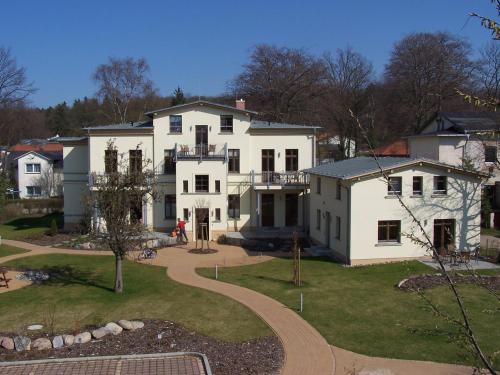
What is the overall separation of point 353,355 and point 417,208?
13.2 m

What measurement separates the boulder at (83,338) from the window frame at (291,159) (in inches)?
877

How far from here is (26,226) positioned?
4072 centimetres

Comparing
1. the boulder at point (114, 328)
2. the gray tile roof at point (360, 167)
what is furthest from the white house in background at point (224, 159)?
the boulder at point (114, 328)

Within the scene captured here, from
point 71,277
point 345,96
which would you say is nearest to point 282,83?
point 345,96

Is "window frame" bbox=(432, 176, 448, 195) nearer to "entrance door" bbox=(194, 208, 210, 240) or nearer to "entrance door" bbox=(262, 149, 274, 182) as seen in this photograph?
"entrance door" bbox=(262, 149, 274, 182)

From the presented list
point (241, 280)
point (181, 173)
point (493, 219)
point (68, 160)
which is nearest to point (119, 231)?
point (241, 280)

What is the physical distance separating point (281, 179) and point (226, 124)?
5.38m

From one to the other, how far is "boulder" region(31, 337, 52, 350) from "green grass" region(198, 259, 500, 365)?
323 inches

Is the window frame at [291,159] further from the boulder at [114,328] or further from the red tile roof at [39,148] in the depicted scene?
the red tile roof at [39,148]

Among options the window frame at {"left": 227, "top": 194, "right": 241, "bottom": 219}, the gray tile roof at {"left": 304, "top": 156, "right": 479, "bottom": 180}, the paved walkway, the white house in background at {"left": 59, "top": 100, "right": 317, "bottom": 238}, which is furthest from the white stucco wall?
the window frame at {"left": 227, "top": 194, "right": 241, "bottom": 219}

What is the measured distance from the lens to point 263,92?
5616cm

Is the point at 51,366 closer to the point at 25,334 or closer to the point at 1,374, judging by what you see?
the point at 1,374

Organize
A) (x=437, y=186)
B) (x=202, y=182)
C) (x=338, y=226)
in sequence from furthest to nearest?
(x=202, y=182) < (x=338, y=226) < (x=437, y=186)

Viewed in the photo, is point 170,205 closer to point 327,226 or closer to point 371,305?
point 327,226
